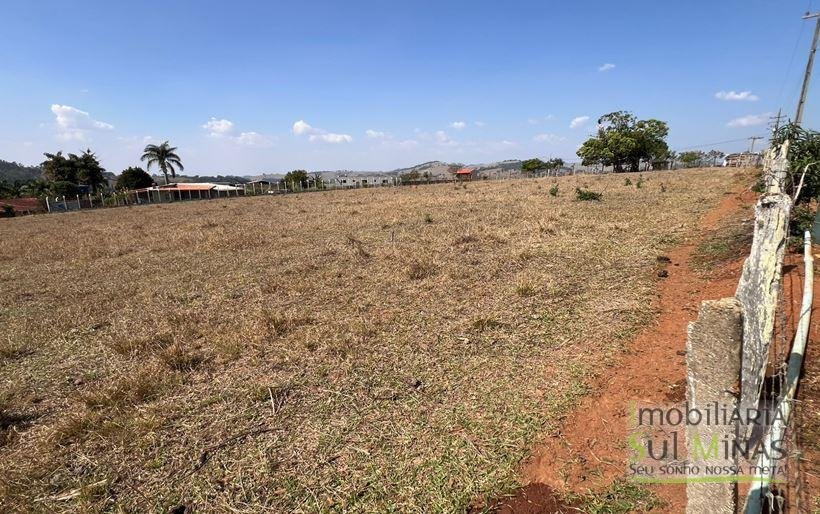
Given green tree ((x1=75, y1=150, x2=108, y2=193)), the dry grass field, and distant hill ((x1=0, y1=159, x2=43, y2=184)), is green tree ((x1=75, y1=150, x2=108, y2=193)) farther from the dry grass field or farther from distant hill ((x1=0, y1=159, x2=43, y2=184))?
distant hill ((x1=0, y1=159, x2=43, y2=184))

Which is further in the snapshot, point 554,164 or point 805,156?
point 554,164

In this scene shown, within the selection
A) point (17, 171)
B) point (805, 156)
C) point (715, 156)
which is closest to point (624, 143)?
point (715, 156)

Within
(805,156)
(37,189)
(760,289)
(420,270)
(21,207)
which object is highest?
(37,189)

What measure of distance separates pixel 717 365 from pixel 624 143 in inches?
2261

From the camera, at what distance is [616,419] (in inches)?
122

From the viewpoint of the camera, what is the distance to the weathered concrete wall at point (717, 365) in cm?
158

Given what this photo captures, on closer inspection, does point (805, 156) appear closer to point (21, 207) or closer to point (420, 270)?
point (420, 270)

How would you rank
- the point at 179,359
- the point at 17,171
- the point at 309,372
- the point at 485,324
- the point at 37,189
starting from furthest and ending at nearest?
the point at 17,171, the point at 37,189, the point at 485,324, the point at 179,359, the point at 309,372

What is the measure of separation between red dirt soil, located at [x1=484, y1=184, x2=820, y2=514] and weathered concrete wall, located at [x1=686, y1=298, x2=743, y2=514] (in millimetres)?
840

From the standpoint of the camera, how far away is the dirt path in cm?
256

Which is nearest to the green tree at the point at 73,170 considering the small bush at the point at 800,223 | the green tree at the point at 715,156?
the small bush at the point at 800,223

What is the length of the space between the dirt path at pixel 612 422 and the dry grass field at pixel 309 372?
0.16 meters

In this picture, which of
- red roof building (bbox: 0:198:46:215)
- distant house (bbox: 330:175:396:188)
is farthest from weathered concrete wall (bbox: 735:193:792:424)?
distant house (bbox: 330:175:396:188)

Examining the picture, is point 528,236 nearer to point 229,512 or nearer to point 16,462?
point 229,512
